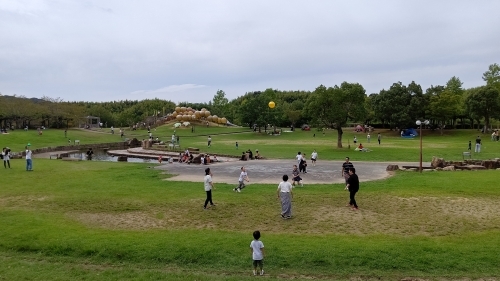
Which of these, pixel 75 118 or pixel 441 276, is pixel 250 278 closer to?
pixel 441 276

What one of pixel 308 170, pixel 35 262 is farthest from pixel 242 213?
pixel 308 170

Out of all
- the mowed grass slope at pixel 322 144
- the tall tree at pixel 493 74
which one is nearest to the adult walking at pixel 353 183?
the mowed grass slope at pixel 322 144

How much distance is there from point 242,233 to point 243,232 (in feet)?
0.52

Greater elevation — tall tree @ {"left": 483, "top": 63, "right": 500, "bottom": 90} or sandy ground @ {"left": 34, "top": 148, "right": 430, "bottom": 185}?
tall tree @ {"left": 483, "top": 63, "right": 500, "bottom": 90}

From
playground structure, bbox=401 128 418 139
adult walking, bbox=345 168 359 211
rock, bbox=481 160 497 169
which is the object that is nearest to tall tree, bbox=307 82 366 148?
rock, bbox=481 160 497 169

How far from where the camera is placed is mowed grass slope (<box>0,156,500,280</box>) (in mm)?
11680

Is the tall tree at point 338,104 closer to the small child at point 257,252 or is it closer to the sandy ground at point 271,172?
the sandy ground at point 271,172

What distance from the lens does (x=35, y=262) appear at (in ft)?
40.5

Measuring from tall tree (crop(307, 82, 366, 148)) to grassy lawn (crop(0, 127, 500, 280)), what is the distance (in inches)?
1044

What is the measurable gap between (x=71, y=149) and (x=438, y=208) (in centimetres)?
5401

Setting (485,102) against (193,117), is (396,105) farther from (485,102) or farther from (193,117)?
(193,117)

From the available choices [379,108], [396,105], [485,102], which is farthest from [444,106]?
[379,108]

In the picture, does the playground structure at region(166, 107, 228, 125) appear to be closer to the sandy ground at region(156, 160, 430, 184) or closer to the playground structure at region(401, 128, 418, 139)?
the playground structure at region(401, 128, 418, 139)

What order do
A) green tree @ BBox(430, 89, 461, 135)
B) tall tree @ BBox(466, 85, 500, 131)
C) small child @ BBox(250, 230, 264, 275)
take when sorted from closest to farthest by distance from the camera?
1. small child @ BBox(250, 230, 264, 275)
2. tall tree @ BBox(466, 85, 500, 131)
3. green tree @ BBox(430, 89, 461, 135)
